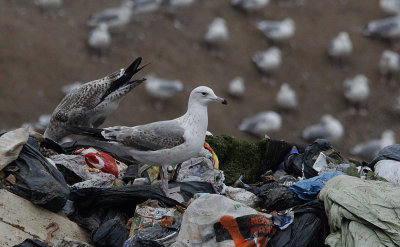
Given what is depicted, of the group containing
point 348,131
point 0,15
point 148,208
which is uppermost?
point 0,15

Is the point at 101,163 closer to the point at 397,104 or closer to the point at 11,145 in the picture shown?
the point at 11,145

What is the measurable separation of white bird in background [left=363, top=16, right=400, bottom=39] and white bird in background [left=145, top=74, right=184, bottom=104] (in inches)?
238

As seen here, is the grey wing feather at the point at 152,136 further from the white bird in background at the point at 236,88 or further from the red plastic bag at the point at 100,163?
the white bird in background at the point at 236,88

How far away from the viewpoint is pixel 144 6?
17.1 meters

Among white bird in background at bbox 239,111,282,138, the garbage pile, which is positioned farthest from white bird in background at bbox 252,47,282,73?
the garbage pile

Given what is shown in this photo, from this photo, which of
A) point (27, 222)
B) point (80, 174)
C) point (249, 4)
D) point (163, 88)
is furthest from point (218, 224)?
point (249, 4)

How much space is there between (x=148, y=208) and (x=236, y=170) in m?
1.32

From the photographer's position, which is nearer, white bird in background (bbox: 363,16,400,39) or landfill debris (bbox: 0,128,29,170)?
landfill debris (bbox: 0,128,29,170)

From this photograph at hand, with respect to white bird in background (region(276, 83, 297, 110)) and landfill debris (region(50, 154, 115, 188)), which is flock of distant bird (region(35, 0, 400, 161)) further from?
landfill debris (region(50, 154, 115, 188))

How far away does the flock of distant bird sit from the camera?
46.0ft

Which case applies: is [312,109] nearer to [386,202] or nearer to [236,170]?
[236,170]

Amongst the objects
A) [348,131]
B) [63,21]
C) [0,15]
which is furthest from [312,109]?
[0,15]

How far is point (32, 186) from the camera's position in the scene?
455 cm

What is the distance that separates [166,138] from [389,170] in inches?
67.3
